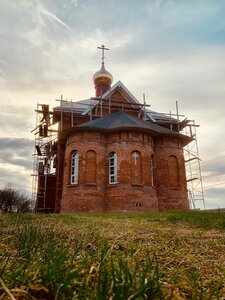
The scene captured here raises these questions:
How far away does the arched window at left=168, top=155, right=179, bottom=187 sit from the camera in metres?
22.1

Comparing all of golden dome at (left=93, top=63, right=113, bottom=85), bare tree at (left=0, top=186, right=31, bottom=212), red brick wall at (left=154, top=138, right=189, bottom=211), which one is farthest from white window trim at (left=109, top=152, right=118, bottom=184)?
golden dome at (left=93, top=63, right=113, bottom=85)

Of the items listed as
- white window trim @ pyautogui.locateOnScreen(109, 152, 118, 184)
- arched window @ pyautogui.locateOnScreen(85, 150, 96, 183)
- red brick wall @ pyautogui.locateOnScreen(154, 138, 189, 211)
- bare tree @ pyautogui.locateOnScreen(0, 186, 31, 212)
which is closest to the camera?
arched window @ pyautogui.locateOnScreen(85, 150, 96, 183)

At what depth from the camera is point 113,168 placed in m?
20.9

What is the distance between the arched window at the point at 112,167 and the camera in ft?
67.7

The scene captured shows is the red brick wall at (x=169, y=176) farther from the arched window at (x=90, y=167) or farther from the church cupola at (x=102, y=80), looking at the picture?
the church cupola at (x=102, y=80)

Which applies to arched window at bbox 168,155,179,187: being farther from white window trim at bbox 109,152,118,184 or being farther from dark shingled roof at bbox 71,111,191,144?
white window trim at bbox 109,152,118,184

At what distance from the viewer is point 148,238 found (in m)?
4.25

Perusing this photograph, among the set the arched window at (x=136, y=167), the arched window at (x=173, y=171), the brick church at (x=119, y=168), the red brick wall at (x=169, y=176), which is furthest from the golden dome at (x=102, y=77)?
the arched window at (x=136, y=167)

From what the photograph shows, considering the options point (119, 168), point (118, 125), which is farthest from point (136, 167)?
point (118, 125)

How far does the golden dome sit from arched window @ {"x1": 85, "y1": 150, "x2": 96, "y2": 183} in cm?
1401

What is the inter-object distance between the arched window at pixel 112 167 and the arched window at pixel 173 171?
4.29 m

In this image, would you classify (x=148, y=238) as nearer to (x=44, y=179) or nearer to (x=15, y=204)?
(x=44, y=179)

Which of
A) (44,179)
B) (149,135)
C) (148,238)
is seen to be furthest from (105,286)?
(44,179)

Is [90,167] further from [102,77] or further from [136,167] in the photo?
[102,77]
